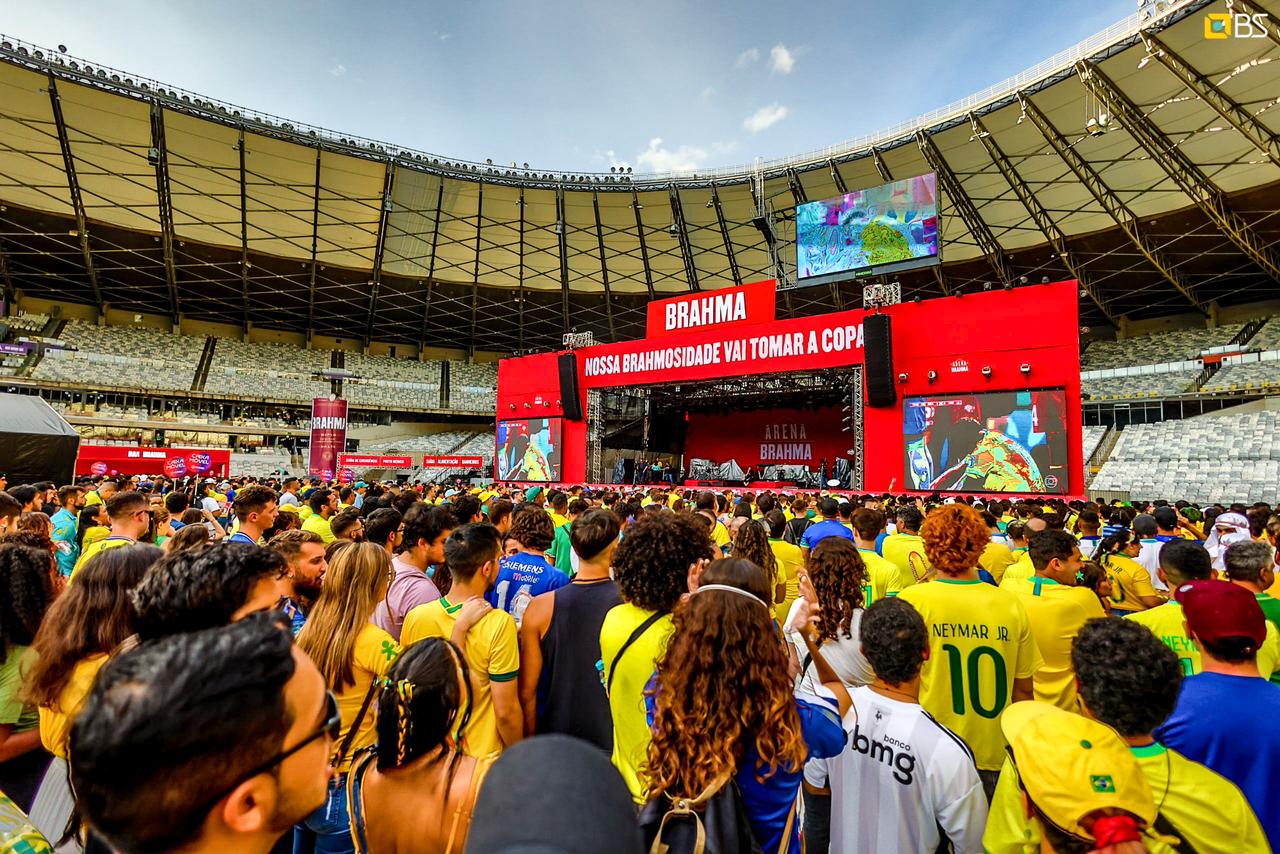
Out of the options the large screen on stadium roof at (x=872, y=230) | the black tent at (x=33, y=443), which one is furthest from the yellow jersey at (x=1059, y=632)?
the black tent at (x=33, y=443)

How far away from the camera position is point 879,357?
16.0 meters

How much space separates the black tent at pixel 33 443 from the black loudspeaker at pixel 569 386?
13144mm

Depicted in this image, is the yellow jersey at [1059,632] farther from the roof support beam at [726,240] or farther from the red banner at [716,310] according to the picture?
the roof support beam at [726,240]

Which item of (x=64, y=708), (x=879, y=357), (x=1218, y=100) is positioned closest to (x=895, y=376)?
(x=879, y=357)

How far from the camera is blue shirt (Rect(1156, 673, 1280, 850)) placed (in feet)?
5.95

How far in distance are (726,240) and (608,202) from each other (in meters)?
5.96

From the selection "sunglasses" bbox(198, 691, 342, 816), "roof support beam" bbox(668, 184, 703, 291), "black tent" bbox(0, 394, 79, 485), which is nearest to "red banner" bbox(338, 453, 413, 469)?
"black tent" bbox(0, 394, 79, 485)

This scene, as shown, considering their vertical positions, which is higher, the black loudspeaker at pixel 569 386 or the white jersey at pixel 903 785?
the black loudspeaker at pixel 569 386

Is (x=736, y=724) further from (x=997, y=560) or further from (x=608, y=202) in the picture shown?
(x=608, y=202)

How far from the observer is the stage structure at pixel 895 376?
14.5 m

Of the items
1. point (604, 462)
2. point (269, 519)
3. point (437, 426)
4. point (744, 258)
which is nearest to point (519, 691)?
point (269, 519)

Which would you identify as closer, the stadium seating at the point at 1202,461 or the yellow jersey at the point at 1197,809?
the yellow jersey at the point at 1197,809

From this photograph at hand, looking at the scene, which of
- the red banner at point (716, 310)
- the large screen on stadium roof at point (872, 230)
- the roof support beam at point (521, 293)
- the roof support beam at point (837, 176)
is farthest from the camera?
the roof support beam at point (521, 293)

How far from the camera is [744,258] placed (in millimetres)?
30250
